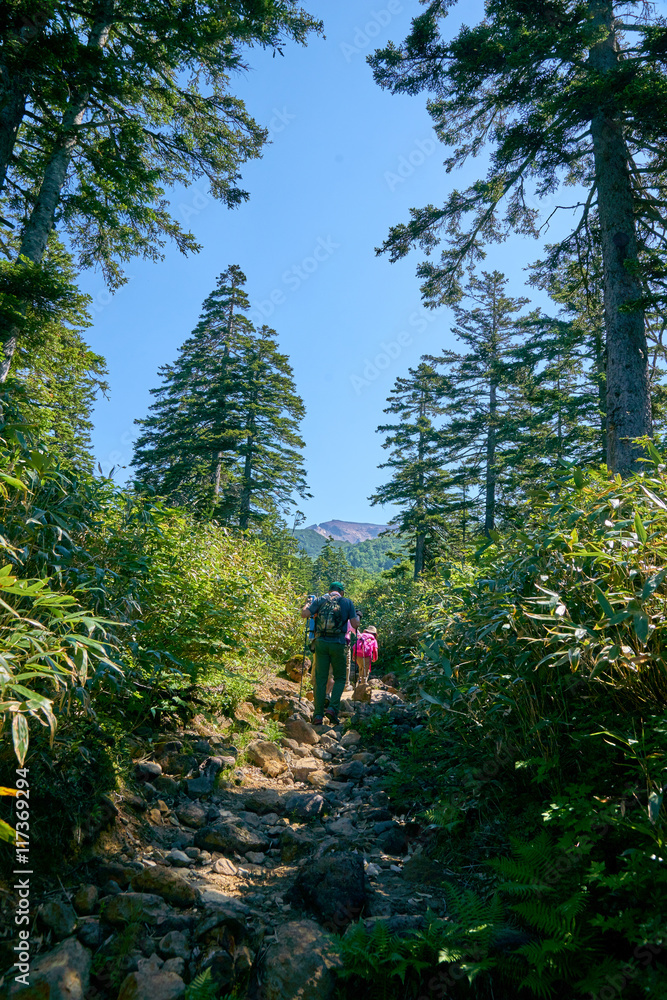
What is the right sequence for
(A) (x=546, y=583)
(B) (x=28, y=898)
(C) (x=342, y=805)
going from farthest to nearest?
(C) (x=342, y=805)
(A) (x=546, y=583)
(B) (x=28, y=898)

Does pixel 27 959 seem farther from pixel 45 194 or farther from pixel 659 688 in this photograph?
pixel 45 194

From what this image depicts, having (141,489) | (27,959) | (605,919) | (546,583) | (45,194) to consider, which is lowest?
(27,959)

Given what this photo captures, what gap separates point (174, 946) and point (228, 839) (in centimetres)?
115

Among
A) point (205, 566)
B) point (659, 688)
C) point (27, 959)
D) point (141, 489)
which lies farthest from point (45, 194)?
point (659, 688)

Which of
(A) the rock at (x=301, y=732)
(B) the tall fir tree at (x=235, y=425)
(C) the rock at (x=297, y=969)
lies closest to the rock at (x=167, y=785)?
(C) the rock at (x=297, y=969)

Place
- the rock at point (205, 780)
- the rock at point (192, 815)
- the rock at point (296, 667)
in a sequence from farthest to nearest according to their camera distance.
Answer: the rock at point (296, 667)
the rock at point (205, 780)
the rock at point (192, 815)

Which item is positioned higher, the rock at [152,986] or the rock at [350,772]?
the rock at [152,986]

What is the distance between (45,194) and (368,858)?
9.67 meters

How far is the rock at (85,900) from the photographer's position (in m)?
2.50

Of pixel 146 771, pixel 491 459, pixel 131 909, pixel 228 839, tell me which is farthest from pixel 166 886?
pixel 491 459

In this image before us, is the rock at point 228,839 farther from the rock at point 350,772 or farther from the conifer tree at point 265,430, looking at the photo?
the conifer tree at point 265,430

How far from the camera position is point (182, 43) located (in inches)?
292

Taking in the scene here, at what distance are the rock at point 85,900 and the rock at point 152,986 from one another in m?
0.47
